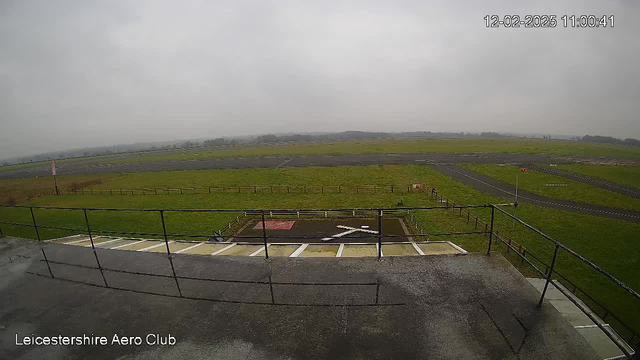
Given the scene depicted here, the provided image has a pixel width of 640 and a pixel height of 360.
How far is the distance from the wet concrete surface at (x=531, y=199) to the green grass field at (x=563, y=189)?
1283 millimetres

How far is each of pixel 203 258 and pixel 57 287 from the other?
255 cm

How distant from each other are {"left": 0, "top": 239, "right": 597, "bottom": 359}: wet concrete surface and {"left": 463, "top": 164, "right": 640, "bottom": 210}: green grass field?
101 ft

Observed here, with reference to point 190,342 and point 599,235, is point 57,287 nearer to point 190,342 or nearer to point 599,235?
point 190,342

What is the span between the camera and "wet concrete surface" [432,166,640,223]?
2162 centimetres

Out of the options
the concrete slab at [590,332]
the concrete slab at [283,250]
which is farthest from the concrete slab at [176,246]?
the concrete slab at [590,332]

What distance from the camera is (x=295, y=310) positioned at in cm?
384

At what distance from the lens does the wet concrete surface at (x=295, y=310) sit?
3.20m

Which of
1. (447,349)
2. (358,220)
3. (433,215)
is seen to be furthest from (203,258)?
(433,215)

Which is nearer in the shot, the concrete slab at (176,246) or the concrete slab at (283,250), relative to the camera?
the concrete slab at (283,250)

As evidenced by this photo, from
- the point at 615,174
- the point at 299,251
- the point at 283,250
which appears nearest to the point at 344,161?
the point at 615,174

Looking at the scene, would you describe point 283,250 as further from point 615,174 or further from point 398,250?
point 615,174

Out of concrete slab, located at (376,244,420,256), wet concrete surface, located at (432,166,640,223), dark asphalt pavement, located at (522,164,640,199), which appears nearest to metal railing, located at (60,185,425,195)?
wet concrete surface, located at (432,166,640,223)

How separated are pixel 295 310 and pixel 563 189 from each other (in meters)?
38.0

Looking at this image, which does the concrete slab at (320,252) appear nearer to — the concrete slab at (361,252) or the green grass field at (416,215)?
the concrete slab at (361,252)
